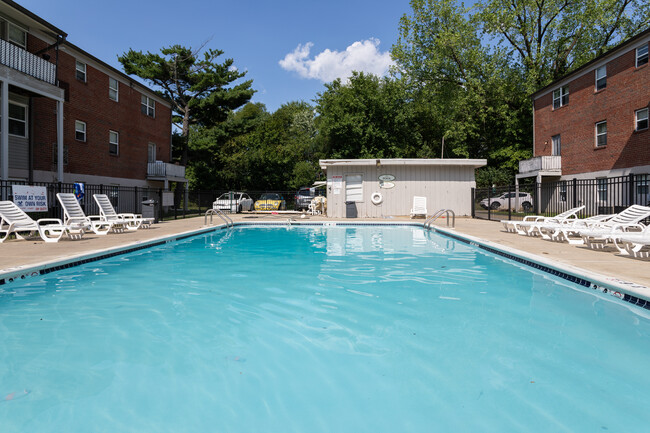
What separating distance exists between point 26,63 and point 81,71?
4622mm

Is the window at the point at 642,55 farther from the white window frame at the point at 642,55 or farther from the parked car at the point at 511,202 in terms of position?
the parked car at the point at 511,202

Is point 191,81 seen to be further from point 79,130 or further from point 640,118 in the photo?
point 640,118

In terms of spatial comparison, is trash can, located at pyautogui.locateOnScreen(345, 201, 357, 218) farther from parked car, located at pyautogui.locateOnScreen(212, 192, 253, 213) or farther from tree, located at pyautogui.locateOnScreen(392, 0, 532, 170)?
tree, located at pyautogui.locateOnScreen(392, 0, 532, 170)

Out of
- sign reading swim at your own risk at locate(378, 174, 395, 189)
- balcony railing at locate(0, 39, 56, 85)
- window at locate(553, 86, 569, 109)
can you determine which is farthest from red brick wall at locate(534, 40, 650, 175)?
balcony railing at locate(0, 39, 56, 85)

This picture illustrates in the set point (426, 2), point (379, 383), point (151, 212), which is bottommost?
point (379, 383)

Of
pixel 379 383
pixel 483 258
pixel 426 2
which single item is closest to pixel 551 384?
pixel 379 383

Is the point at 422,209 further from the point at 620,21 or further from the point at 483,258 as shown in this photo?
the point at 620,21

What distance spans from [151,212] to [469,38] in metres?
28.2

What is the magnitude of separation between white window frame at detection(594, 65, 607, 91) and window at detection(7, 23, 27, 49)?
88.0 feet

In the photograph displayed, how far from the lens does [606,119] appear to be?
19547 millimetres

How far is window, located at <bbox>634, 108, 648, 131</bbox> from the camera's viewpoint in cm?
1744

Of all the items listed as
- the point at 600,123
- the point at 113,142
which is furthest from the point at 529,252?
→ the point at 113,142

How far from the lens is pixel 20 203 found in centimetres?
1087

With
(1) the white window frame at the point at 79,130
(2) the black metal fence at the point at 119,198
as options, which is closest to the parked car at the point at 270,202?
(2) the black metal fence at the point at 119,198
